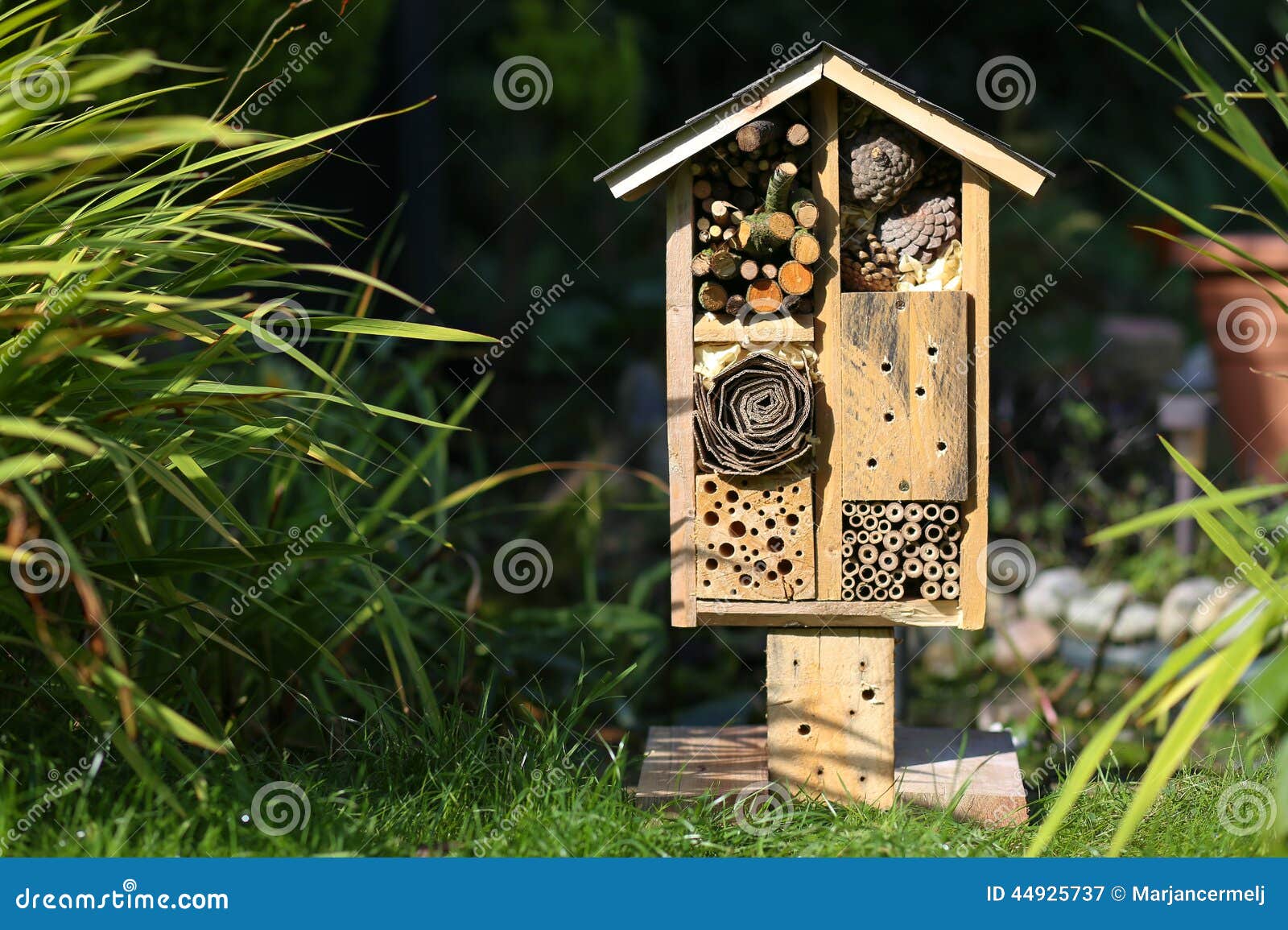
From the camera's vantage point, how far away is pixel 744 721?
308 centimetres

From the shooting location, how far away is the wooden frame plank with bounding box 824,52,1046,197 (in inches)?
75.5

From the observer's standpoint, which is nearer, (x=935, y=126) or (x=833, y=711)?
(x=935, y=126)

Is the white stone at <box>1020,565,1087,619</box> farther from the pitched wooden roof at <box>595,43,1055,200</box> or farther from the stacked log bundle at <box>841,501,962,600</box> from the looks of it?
the pitched wooden roof at <box>595,43,1055,200</box>

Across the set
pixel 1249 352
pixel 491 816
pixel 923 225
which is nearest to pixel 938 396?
pixel 923 225

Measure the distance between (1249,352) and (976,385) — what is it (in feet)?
8.32

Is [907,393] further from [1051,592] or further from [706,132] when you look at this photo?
[1051,592]

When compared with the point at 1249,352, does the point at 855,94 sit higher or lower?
higher

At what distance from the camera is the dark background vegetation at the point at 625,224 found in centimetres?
332

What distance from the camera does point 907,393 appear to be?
200 centimetres

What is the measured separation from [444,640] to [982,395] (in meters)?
1.46

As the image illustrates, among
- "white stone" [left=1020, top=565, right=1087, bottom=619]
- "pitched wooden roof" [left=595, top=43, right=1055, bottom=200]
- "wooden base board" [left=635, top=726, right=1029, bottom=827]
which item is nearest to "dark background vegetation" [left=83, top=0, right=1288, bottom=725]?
"white stone" [left=1020, top=565, right=1087, bottom=619]

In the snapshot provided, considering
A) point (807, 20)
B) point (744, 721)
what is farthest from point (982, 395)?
point (807, 20)

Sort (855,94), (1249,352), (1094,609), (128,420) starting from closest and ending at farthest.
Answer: (128,420) < (855,94) < (1094,609) < (1249,352)

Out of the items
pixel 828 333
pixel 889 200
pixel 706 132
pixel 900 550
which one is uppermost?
pixel 706 132
